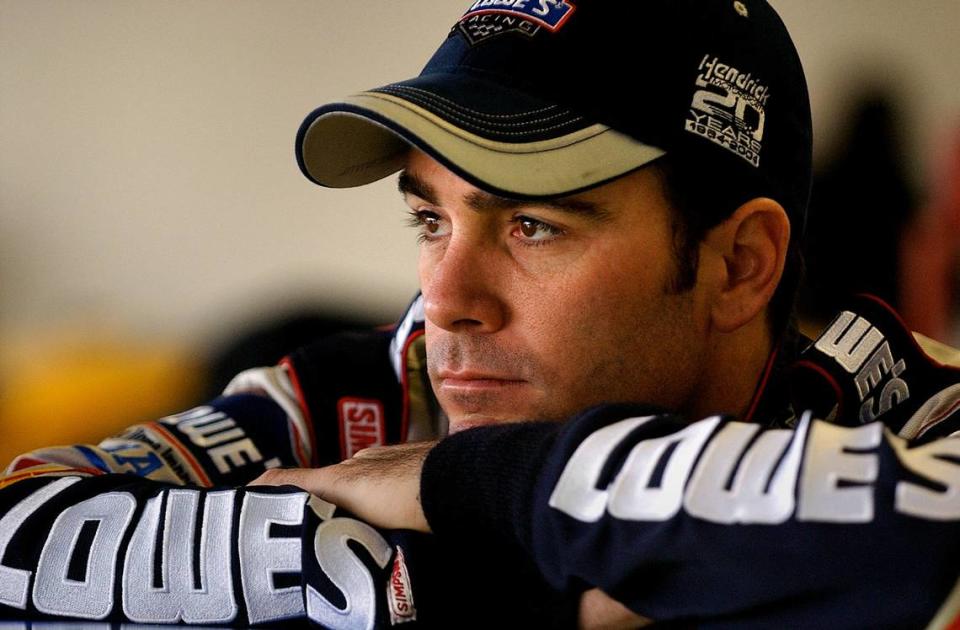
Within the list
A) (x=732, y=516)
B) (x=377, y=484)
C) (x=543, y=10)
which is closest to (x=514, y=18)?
(x=543, y=10)

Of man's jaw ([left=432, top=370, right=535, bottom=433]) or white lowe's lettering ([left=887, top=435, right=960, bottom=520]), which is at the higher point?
white lowe's lettering ([left=887, top=435, right=960, bottom=520])

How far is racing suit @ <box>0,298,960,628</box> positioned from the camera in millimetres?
592

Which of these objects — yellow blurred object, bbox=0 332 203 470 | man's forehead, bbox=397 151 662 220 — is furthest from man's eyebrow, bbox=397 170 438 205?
yellow blurred object, bbox=0 332 203 470

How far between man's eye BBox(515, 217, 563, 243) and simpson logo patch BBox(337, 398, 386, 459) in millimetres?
365

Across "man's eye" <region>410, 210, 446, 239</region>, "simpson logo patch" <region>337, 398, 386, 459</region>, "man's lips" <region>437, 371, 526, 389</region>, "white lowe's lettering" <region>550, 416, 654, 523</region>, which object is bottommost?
"simpson logo patch" <region>337, 398, 386, 459</region>

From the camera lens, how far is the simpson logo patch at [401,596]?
700mm

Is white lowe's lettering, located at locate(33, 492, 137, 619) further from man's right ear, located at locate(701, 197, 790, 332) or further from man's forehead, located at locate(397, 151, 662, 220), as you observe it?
man's right ear, located at locate(701, 197, 790, 332)

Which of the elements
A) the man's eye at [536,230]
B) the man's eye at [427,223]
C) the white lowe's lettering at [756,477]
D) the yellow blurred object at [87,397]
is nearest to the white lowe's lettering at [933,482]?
the white lowe's lettering at [756,477]

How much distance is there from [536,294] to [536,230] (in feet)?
0.18

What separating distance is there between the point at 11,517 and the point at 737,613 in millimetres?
553

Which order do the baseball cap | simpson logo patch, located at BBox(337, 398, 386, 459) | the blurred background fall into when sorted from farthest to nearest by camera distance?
1. the blurred background
2. simpson logo patch, located at BBox(337, 398, 386, 459)
3. the baseball cap

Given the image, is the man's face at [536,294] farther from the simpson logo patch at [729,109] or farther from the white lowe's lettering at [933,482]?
the white lowe's lettering at [933,482]

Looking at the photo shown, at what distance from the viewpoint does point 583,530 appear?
2.12 ft

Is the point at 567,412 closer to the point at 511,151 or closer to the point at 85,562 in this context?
the point at 511,151
